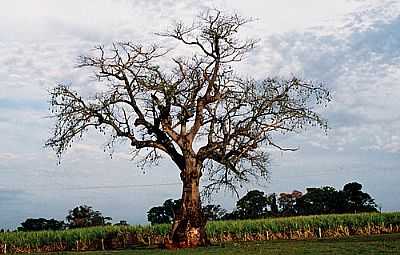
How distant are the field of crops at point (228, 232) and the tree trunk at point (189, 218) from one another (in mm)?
16274

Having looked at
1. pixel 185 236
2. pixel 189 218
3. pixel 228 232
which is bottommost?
pixel 185 236

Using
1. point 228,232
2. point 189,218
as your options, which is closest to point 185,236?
point 189,218

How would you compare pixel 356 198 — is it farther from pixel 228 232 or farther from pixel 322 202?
pixel 228 232

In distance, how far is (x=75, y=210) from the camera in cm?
9019

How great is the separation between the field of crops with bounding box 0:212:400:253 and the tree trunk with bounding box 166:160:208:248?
16.3 metres

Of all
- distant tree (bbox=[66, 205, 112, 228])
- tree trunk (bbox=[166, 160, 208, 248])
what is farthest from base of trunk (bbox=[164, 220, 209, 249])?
distant tree (bbox=[66, 205, 112, 228])

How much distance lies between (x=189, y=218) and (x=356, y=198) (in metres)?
57.4

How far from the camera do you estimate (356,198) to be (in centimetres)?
9150

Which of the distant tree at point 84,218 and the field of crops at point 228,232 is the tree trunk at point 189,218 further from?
the distant tree at point 84,218

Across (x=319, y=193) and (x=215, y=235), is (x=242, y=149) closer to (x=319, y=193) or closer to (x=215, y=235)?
(x=215, y=235)

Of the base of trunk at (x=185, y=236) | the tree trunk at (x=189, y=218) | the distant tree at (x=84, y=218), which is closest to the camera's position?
the base of trunk at (x=185, y=236)

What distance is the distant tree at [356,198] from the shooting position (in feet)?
296

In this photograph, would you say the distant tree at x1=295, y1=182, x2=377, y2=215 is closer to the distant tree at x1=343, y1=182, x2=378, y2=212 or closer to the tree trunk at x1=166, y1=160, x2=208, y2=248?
the distant tree at x1=343, y1=182, x2=378, y2=212

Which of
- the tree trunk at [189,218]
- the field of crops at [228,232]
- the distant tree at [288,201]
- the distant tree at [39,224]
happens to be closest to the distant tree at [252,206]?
the distant tree at [288,201]
